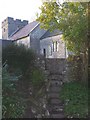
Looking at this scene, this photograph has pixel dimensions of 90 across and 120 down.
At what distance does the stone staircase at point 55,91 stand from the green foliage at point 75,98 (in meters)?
0.20

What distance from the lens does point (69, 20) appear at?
9.62m

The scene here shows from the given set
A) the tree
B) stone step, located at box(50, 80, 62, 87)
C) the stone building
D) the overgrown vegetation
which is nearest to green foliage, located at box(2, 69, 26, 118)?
the overgrown vegetation

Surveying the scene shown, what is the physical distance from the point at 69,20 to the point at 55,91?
271cm

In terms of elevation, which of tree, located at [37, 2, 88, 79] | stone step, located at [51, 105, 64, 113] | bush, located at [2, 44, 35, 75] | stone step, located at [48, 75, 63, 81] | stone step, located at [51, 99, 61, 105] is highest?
tree, located at [37, 2, 88, 79]

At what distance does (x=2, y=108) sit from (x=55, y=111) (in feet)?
8.17

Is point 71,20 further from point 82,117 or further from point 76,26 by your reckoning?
point 82,117

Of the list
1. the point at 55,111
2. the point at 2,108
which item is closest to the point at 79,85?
the point at 55,111

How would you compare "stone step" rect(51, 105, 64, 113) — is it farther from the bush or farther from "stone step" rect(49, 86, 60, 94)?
the bush

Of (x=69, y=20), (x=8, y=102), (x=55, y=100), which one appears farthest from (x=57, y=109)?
(x=69, y=20)

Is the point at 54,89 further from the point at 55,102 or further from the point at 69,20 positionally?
the point at 69,20

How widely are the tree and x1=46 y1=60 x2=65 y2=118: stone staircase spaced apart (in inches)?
50.0

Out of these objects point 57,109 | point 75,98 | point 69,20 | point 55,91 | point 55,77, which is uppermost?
point 69,20

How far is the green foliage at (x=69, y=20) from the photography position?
927 cm

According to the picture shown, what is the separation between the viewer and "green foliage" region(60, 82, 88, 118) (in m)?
8.40
